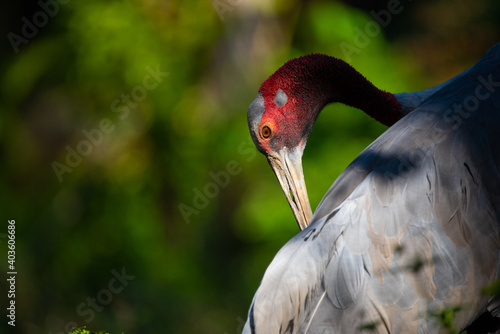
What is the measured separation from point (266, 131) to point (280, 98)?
19 cm

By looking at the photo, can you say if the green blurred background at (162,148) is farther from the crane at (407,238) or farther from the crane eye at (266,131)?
the crane at (407,238)

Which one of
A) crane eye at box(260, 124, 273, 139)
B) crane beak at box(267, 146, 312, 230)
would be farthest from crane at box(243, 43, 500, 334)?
crane eye at box(260, 124, 273, 139)

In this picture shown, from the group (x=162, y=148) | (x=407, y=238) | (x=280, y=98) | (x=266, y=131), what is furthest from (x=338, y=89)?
(x=162, y=148)

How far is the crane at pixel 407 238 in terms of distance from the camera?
6.45 ft

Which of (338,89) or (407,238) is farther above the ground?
(338,89)

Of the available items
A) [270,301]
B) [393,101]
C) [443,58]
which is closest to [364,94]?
[393,101]

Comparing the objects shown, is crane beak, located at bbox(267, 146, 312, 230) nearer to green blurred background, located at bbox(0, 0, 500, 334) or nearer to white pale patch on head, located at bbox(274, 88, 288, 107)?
white pale patch on head, located at bbox(274, 88, 288, 107)

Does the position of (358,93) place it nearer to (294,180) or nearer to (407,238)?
(294,180)

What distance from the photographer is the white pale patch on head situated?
2.91m

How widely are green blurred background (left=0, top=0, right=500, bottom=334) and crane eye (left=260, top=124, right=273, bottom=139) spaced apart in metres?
1.83

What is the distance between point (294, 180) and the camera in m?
2.85

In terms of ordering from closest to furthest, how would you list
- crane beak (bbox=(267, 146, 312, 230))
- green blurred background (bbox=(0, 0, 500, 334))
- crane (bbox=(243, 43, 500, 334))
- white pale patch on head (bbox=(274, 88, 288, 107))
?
crane (bbox=(243, 43, 500, 334)) → crane beak (bbox=(267, 146, 312, 230)) → white pale patch on head (bbox=(274, 88, 288, 107)) → green blurred background (bbox=(0, 0, 500, 334))

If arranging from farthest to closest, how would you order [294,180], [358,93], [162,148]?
[162,148]
[358,93]
[294,180]

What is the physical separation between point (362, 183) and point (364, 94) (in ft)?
3.24
